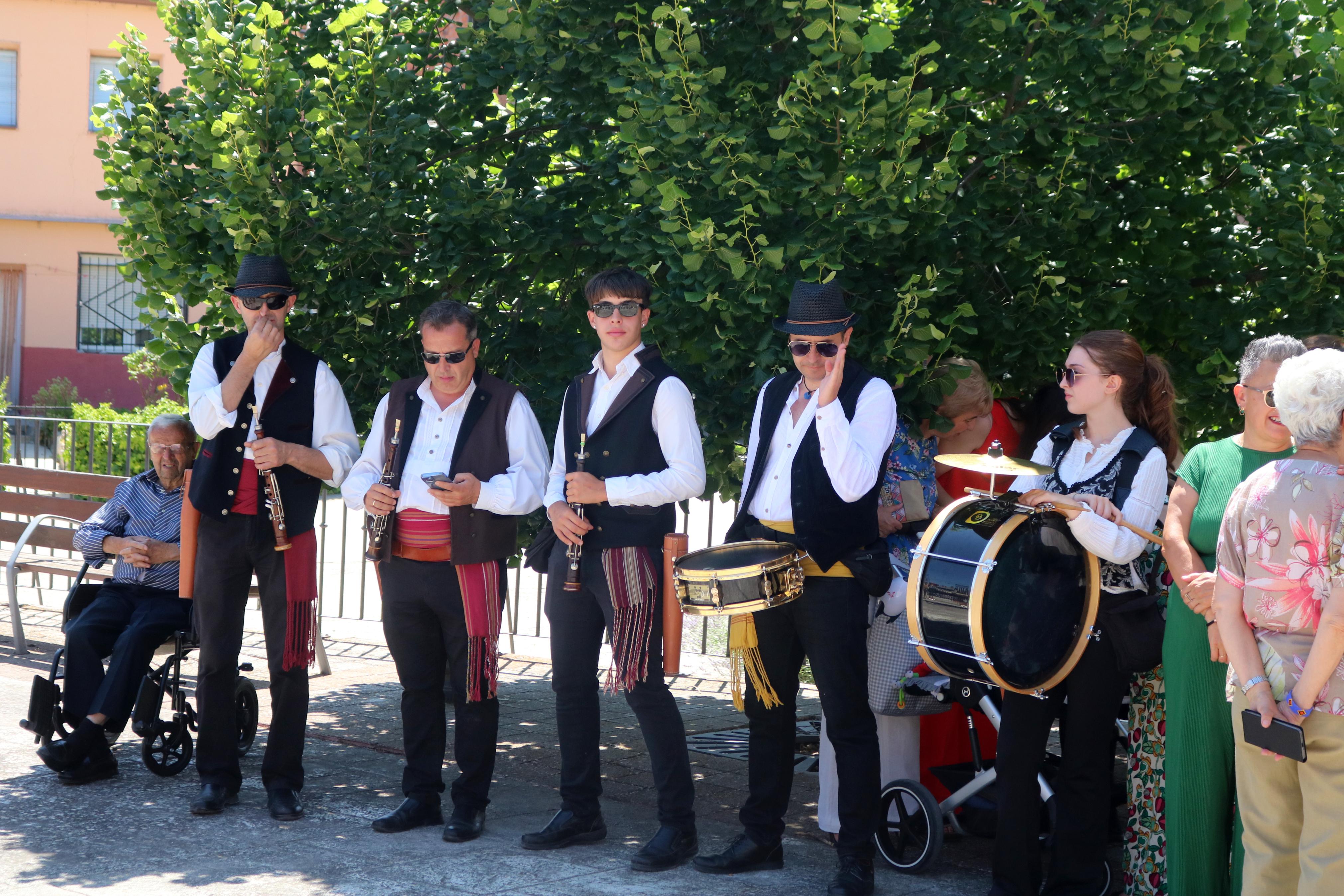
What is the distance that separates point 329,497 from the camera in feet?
55.9

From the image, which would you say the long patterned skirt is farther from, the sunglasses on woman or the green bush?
the green bush

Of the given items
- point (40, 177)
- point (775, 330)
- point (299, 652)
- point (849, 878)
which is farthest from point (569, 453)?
point (40, 177)

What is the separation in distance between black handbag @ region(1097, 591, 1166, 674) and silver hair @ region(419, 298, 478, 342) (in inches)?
99.9

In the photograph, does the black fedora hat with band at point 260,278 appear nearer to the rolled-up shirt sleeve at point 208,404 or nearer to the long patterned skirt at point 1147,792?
the rolled-up shirt sleeve at point 208,404

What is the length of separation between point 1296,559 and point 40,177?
85.5 ft

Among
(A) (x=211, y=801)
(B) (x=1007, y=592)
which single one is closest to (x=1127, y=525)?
(B) (x=1007, y=592)

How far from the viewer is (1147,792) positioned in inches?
183

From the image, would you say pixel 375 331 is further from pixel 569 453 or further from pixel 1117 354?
pixel 1117 354

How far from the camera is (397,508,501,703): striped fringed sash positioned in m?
5.23

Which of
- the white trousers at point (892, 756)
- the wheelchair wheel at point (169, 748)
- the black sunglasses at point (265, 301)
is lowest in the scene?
the wheelchair wheel at point (169, 748)

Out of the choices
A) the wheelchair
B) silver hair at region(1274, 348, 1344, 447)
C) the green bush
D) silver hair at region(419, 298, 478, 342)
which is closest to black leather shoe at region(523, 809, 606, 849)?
the wheelchair

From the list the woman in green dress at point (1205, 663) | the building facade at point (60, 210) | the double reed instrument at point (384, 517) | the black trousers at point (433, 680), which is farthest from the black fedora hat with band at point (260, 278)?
the building facade at point (60, 210)

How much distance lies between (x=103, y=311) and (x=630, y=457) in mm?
23729

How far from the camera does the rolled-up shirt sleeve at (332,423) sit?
5637mm
